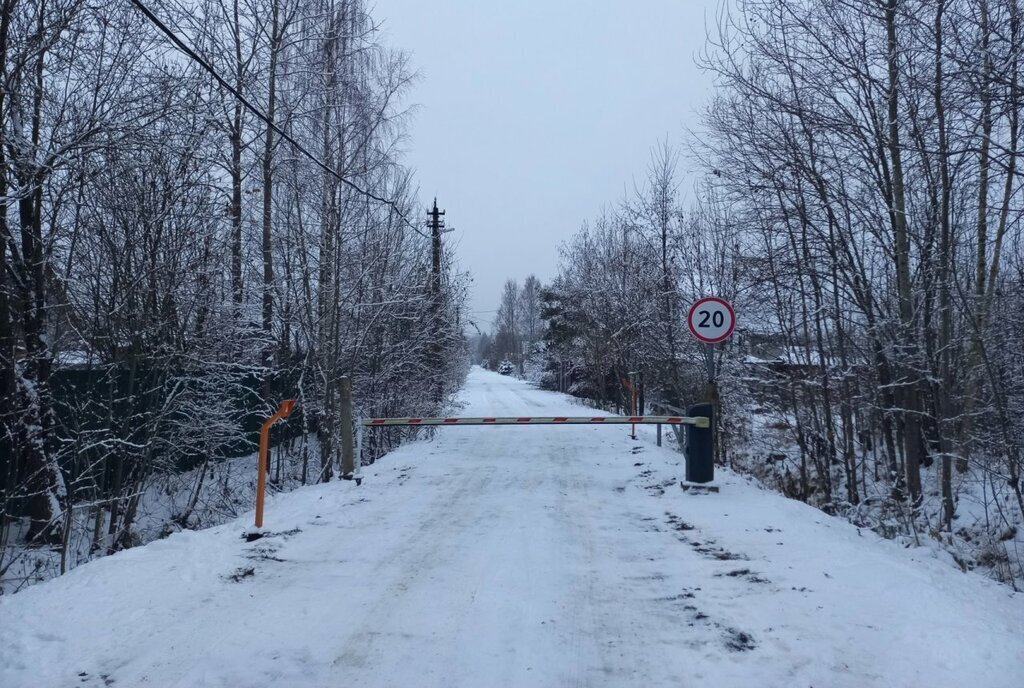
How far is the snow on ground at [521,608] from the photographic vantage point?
4.27 meters

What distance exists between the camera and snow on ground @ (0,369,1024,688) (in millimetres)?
4270

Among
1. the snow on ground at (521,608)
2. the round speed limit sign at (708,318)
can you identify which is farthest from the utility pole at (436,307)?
the snow on ground at (521,608)

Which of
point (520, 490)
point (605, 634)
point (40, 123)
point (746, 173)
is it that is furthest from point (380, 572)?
point (746, 173)

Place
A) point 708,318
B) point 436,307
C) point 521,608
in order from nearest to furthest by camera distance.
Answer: point 521,608, point 708,318, point 436,307

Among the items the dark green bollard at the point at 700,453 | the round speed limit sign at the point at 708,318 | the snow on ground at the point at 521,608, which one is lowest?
the snow on ground at the point at 521,608

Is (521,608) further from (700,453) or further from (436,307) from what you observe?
(436,307)

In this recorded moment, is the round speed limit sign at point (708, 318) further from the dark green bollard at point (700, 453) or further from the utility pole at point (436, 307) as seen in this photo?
the utility pole at point (436, 307)

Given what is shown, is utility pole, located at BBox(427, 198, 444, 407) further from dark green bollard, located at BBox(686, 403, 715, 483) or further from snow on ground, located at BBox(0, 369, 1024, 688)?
snow on ground, located at BBox(0, 369, 1024, 688)

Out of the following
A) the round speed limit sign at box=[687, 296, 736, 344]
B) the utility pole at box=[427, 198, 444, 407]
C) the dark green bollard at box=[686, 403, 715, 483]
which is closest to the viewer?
the dark green bollard at box=[686, 403, 715, 483]

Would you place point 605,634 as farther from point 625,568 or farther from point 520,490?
point 520,490

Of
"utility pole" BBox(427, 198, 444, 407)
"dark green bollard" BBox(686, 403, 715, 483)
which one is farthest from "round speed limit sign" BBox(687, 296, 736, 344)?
"utility pole" BBox(427, 198, 444, 407)

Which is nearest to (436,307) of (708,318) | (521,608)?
(708,318)

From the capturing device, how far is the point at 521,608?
538cm

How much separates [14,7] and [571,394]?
36.9m
